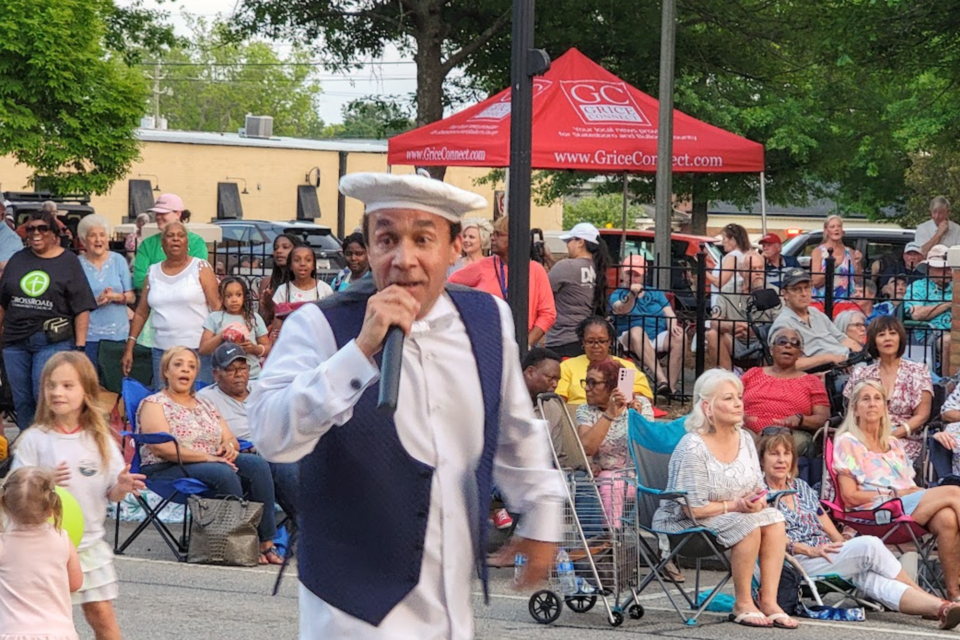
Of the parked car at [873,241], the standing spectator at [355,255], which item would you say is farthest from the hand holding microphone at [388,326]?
the parked car at [873,241]

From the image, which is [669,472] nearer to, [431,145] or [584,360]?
[584,360]

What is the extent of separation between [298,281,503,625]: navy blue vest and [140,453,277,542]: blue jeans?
20.2 ft

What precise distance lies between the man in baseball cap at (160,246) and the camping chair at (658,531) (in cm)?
405

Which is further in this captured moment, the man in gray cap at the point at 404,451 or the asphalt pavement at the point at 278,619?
the asphalt pavement at the point at 278,619

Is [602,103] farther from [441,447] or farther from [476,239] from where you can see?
[441,447]

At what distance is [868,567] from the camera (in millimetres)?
8688

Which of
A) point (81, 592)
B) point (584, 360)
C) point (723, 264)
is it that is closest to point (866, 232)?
point (723, 264)

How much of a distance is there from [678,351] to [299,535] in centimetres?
994

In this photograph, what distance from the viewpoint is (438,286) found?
3461 mm

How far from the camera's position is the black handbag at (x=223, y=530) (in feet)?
30.7

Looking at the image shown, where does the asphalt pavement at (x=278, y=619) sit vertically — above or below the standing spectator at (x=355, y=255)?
below

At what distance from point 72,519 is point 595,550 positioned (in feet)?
10.3

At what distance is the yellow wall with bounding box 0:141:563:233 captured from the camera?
49.4 m

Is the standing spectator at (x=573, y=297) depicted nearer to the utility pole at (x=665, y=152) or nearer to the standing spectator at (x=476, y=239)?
the standing spectator at (x=476, y=239)
